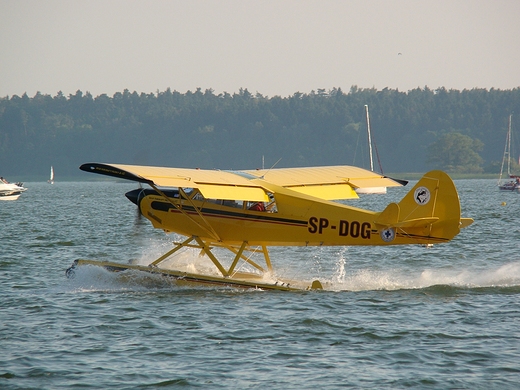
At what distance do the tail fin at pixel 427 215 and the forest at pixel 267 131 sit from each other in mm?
132089

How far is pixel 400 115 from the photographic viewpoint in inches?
6693

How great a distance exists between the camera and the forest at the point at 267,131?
156 meters

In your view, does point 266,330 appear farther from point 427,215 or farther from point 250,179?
point 250,179

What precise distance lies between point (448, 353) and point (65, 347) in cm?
509

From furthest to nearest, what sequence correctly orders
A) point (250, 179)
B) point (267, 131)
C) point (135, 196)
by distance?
point (267, 131)
point (135, 196)
point (250, 179)

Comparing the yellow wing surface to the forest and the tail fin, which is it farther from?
the forest

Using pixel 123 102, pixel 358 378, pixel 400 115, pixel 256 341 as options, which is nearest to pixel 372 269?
→ pixel 256 341

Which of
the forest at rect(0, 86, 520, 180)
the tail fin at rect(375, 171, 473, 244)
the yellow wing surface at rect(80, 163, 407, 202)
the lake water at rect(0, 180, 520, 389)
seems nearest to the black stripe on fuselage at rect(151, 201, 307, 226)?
the yellow wing surface at rect(80, 163, 407, 202)

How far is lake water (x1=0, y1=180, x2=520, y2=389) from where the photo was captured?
8836 mm

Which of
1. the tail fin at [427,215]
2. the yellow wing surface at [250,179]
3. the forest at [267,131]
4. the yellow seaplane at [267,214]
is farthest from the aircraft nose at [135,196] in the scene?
the forest at [267,131]

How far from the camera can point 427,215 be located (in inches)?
493

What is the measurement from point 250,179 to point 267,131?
153 m

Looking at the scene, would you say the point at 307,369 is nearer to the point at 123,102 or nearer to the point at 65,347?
the point at 65,347

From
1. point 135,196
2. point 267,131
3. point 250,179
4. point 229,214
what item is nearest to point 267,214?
point 229,214
